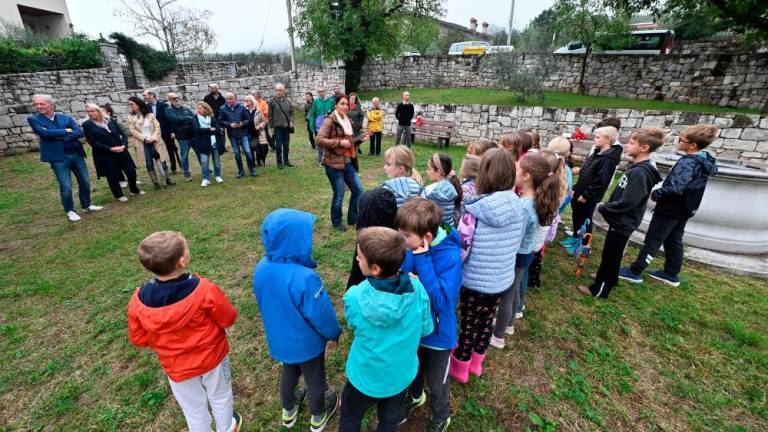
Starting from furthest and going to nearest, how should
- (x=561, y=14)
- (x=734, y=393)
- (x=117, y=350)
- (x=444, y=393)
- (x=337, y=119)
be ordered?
(x=561, y=14), (x=337, y=119), (x=117, y=350), (x=734, y=393), (x=444, y=393)

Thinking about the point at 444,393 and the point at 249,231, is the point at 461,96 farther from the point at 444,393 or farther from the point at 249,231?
the point at 444,393

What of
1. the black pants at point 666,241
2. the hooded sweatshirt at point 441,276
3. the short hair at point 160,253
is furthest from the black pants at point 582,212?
the short hair at point 160,253

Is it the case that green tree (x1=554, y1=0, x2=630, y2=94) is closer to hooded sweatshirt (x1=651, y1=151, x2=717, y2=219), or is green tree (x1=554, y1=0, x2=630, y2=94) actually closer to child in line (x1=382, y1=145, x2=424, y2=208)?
hooded sweatshirt (x1=651, y1=151, x2=717, y2=219)

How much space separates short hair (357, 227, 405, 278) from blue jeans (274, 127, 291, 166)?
24.0ft

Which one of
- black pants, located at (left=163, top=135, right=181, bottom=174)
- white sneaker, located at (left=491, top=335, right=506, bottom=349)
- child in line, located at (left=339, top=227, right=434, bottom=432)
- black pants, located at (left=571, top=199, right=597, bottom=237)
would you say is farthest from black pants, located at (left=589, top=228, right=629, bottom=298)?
black pants, located at (left=163, top=135, right=181, bottom=174)

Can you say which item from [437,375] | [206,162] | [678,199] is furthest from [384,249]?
[206,162]

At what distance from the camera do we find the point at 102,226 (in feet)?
17.6

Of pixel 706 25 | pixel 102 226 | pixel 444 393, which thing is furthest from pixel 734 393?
pixel 706 25

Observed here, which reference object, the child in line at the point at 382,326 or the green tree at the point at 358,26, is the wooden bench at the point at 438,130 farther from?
the child in line at the point at 382,326

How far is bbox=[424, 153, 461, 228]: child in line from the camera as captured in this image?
279cm

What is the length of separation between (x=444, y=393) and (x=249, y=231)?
158 inches

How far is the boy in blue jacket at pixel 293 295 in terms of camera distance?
1.79 meters

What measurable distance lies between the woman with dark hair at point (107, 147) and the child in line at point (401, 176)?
5.61 metres

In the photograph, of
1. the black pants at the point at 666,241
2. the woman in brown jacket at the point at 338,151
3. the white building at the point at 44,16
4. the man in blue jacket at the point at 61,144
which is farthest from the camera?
the white building at the point at 44,16
